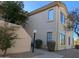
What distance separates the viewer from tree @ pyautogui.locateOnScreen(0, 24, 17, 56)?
9391mm

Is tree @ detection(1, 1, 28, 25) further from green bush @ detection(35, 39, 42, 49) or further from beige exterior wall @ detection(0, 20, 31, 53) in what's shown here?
green bush @ detection(35, 39, 42, 49)

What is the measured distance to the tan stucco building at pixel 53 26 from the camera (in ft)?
43.1

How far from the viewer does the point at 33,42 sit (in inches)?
502

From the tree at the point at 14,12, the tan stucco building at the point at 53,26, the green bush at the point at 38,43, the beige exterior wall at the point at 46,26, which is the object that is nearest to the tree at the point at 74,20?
the tan stucco building at the point at 53,26

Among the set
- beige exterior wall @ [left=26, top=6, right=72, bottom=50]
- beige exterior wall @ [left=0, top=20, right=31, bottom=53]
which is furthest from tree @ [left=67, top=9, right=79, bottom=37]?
beige exterior wall @ [left=0, top=20, right=31, bottom=53]

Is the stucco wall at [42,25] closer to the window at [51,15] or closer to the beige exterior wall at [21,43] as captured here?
the window at [51,15]

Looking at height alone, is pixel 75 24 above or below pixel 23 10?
below

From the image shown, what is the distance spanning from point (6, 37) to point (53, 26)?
4.91 meters

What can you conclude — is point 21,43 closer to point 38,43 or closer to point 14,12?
point 38,43

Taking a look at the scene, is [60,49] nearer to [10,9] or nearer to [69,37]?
[69,37]

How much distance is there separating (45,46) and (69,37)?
2.13m

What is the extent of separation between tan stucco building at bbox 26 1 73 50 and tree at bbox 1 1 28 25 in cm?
113

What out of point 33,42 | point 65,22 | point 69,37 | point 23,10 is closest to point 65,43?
point 69,37

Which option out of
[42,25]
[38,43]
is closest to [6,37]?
[38,43]
